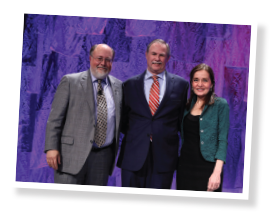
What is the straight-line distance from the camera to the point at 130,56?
8.00 feet

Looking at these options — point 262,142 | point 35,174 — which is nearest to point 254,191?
point 262,142

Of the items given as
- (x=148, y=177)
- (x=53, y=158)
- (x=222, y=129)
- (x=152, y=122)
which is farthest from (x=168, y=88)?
(x=53, y=158)

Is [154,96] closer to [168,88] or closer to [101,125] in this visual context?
[168,88]

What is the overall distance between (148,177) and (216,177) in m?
0.62

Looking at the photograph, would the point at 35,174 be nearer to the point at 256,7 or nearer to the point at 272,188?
the point at 272,188

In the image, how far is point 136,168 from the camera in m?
2.39

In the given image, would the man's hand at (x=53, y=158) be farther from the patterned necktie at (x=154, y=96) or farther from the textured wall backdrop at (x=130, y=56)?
the patterned necktie at (x=154, y=96)

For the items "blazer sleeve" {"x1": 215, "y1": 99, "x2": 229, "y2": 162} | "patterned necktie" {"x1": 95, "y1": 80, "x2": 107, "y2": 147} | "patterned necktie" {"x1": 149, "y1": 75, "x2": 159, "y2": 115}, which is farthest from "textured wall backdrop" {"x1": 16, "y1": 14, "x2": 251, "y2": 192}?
"patterned necktie" {"x1": 95, "y1": 80, "x2": 107, "y2": 147}

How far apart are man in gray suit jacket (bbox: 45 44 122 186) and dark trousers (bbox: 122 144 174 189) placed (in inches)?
6.9

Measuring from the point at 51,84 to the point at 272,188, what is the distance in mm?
2238

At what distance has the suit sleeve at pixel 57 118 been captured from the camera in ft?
7.88

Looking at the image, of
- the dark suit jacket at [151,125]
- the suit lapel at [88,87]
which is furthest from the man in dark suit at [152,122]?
the suit lapel at [88,87]

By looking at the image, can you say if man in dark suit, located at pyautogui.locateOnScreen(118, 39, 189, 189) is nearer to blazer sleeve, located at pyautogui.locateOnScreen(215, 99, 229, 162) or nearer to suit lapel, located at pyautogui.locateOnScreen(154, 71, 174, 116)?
suit lapel, located at pyautogui.locateOnScreen(154, 71, 174, 116)

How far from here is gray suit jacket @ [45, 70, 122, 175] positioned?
2.38 meters
